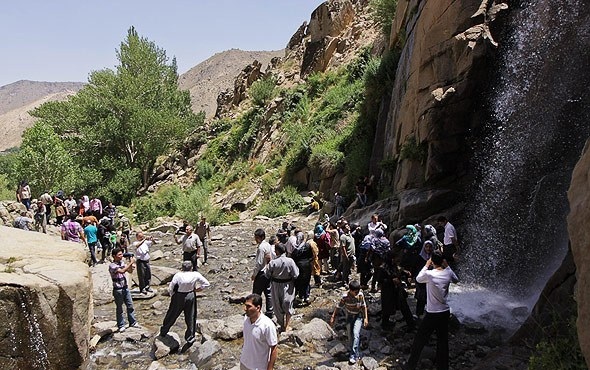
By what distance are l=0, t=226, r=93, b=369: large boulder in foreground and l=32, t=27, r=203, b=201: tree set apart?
1132 inches

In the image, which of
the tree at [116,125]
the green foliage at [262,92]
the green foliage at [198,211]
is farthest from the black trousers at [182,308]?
the green foliage at [262,92]

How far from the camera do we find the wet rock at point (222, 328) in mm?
8648

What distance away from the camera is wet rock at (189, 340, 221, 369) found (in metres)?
7.55

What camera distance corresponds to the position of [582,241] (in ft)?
15.1

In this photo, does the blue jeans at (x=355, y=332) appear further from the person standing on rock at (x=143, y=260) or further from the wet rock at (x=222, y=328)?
the person standing on rock at (x=143, y=260)

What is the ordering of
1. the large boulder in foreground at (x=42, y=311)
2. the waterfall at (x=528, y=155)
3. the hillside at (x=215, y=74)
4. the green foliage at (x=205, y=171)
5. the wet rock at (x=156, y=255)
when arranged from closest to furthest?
the large boulder in foreground at (x=42, y=311) < the waterfall at (x=528, y=155) < the wet rock at (x=156, y=255) < the green foliage at (x=205, y=171) < the hillside at (x=215, y=74)

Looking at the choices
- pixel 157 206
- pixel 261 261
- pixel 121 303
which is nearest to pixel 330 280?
pixel 261 261

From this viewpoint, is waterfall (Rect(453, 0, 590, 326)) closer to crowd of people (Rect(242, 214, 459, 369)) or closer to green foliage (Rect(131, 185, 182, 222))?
crowd of people (Rect(242, 214, 459, 369))

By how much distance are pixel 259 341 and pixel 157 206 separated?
2739 cm

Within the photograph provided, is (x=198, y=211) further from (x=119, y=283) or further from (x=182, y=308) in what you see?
(x=182, y=308)

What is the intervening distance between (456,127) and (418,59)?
107 inches

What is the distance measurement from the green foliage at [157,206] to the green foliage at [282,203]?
6.78 metres

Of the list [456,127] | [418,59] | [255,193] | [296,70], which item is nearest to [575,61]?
[456,127]

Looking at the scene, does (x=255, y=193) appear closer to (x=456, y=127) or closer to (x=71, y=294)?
(x=456, y=127)
